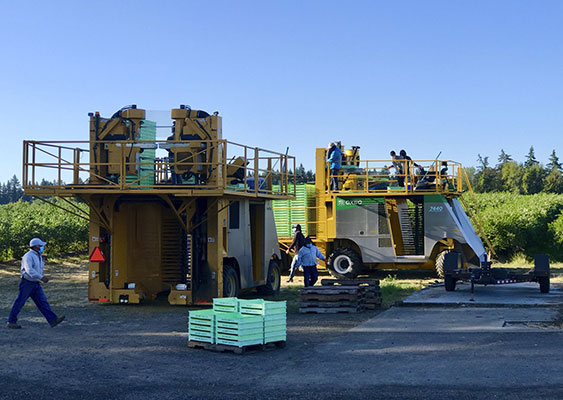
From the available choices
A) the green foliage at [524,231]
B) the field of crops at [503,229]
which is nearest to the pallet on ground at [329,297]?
the field of crops at [503,229]

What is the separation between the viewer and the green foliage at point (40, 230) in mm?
28969

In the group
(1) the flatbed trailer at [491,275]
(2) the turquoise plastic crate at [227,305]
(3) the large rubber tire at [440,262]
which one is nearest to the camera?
(2) the turquoise plastic crate at [227,305]

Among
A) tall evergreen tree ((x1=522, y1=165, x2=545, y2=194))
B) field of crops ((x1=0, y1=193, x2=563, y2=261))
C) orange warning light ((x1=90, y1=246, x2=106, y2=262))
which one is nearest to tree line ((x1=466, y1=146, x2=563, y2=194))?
tall evergreen tree ((x1=522, y1=165, x2=545, y2=194))

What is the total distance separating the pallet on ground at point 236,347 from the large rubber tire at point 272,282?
8.22m

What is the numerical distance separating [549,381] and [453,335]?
3.75m

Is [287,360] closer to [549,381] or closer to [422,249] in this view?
[549,381]

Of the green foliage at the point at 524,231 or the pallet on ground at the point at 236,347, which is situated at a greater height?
the green foliage at the point at 524,231

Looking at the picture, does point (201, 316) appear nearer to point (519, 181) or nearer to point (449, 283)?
point (449, 283)

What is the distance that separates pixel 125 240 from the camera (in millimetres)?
17312

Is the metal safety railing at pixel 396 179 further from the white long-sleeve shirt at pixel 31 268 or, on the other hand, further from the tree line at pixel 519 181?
the tree line at pixel 519 181

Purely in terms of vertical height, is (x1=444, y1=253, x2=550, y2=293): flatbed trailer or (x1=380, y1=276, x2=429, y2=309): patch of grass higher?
(x1=444, y1=253, x2=550, y2=293): flatbed trailer

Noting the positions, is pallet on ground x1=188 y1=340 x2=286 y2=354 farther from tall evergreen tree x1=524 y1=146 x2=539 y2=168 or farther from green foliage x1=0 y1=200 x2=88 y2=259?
tall evergreen tree x1=524 y1=146 x2=539 y2=168

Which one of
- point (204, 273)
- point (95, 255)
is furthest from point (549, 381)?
point (95, 255)

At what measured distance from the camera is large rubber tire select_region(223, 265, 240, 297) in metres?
17.0
